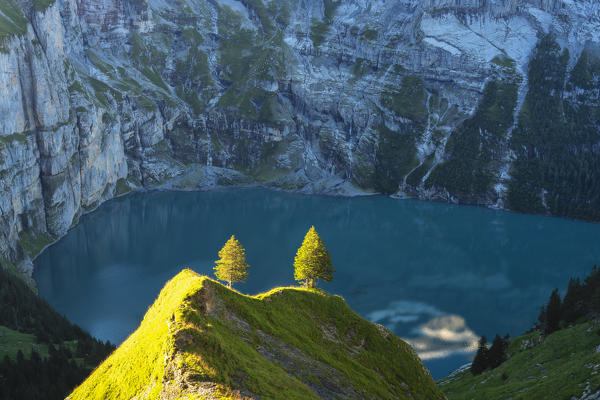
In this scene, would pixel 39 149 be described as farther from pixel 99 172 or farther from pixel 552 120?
pixel 552 120

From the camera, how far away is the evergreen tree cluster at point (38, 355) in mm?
46656

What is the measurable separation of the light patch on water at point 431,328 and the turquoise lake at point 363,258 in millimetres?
275

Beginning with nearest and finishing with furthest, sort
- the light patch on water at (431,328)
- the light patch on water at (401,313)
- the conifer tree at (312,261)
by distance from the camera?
the conifer tree at (312,261) → the light patch on water at (431,328) → the light patch on water at (401,313)

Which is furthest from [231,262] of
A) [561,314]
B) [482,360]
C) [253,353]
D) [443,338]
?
[561,314]

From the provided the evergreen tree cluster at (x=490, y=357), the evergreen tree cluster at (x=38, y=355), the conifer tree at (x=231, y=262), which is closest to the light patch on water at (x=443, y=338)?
the evergreen tree cluster at (x=490, y=357)

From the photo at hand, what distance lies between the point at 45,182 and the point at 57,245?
1904 cm

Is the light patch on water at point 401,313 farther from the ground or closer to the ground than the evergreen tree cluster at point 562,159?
closer to the ground

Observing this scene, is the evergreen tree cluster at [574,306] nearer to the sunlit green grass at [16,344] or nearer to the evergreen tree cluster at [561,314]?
the evergreen tree cluster at [561,314]

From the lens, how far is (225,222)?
497 ft

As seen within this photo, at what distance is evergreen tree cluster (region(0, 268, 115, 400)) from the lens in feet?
153

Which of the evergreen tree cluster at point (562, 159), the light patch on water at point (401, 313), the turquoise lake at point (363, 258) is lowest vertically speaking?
the light patch on water at point (401, 313)

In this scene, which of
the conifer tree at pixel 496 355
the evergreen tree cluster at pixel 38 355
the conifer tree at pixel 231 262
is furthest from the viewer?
the conifer tree at pixel 231 262

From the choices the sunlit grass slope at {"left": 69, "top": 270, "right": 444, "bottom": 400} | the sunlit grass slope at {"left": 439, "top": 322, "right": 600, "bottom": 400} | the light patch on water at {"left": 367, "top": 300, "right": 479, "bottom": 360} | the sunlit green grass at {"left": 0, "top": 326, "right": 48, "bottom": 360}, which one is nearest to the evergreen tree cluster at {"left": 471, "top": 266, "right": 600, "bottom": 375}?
the sunlit grass slope at {"left": 439, "top": 322, "right": 600, "bottom": 400}

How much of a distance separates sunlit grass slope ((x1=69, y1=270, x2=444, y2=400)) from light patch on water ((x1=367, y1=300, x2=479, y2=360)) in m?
44.4
